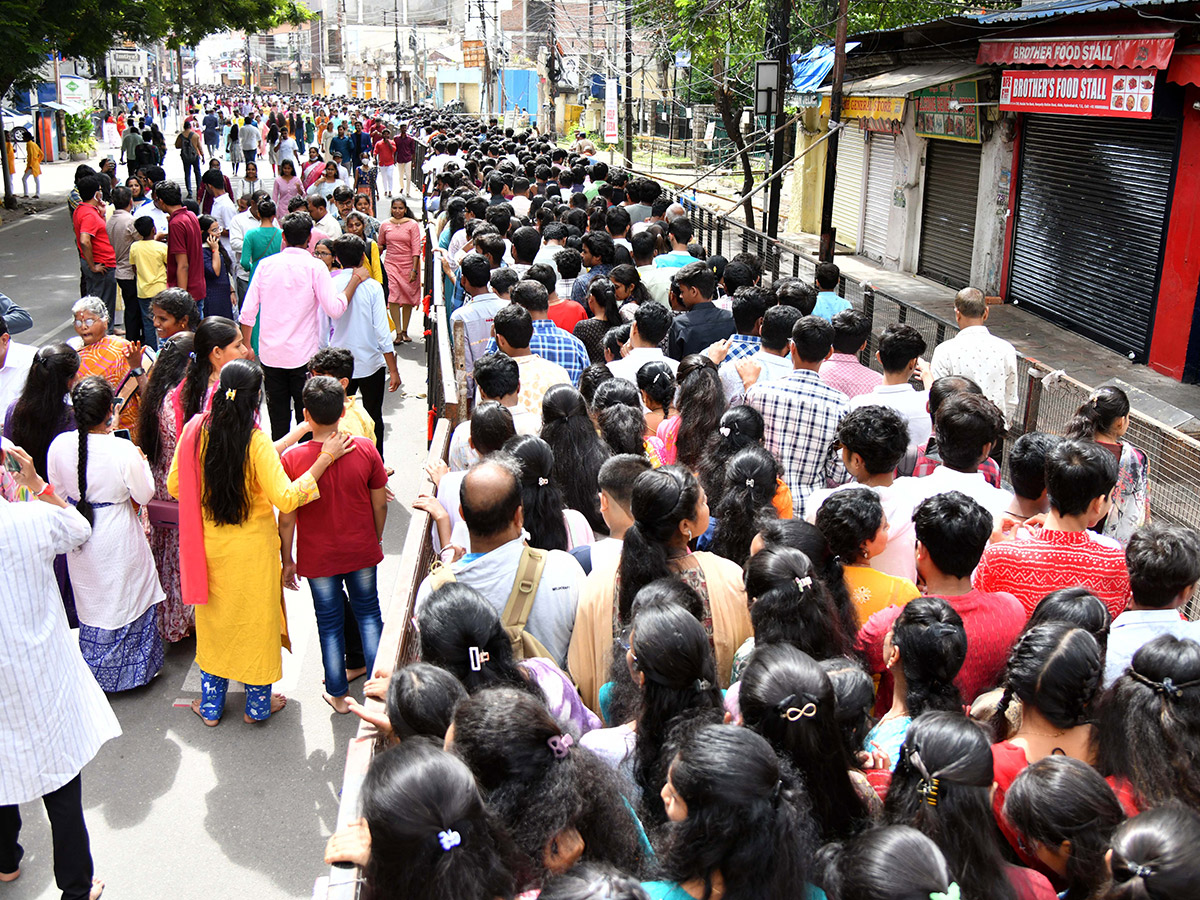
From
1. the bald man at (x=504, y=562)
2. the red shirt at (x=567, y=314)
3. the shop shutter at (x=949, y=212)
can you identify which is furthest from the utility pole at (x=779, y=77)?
the bald man at (x=504, y=562)

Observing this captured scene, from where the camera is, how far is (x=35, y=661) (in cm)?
351

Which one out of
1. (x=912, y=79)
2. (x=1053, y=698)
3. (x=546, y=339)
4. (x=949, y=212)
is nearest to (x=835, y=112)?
(x=912, y=79)

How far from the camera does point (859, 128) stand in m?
20.8

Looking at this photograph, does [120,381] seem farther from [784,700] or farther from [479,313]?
[784,700]

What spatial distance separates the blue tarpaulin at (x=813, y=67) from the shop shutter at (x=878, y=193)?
1.99 metres

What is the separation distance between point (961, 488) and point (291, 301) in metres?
4.84

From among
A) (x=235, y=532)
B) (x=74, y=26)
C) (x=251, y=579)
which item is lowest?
(x=251, y=579)

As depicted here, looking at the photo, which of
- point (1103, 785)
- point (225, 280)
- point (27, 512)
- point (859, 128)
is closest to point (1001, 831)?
point (1103, 785)

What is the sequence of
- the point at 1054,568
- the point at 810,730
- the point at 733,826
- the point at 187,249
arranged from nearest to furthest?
the point at 733,826 → the point at 810,730 → the point at 1054,568 → the point at 187,249

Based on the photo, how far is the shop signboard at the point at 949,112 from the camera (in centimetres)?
1488

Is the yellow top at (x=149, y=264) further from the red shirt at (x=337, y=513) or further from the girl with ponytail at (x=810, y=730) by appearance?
the girl with ponytail at (x=810, y=730)

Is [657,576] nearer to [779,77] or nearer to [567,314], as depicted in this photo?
[567,314]

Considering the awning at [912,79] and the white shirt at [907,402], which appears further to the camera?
the awning at [912,79]

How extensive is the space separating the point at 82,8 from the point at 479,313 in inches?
801
